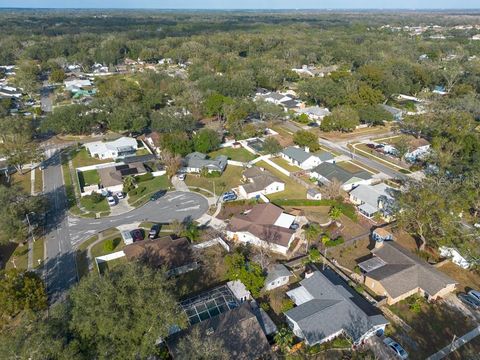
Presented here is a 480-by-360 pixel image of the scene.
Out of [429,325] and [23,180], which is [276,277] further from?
[23,180]

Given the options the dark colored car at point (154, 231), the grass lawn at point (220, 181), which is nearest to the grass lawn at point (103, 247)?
the dark colored car at point (154, 231)

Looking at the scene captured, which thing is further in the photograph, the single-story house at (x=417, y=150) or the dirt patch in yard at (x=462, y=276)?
the single-story house at (x=417, y=150)

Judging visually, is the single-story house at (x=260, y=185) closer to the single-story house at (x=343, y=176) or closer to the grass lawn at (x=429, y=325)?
the single-story house at (x=343, y=176)

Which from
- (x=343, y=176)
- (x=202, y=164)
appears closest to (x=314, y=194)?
(x=343, y=176)

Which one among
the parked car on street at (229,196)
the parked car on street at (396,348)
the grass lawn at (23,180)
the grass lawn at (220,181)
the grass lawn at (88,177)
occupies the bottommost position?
the grass lawn at (23,180)

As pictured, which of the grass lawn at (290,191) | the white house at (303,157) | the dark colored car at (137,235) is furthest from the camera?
the white house at (303,157)

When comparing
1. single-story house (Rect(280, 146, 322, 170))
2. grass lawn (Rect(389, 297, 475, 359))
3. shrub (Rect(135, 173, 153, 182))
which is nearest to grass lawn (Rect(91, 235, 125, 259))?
shrub (Rect(135, 173, 153, 182))

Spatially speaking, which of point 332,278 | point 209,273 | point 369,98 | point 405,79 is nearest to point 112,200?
point 209,273
